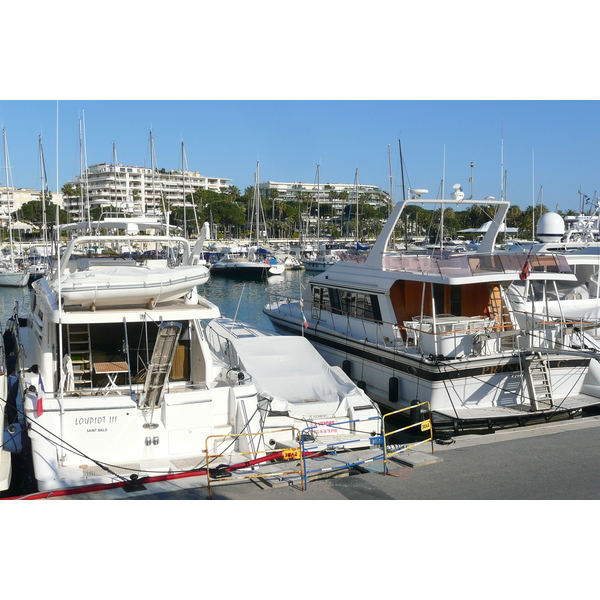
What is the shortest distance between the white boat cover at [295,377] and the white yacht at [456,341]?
1.92 metres

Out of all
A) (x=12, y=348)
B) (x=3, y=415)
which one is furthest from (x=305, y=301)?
(x=3, y=415)

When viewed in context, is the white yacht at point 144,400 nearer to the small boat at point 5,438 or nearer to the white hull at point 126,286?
the white hull at point 126,286

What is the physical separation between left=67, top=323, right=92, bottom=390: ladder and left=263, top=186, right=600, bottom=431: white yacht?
21.5 feet

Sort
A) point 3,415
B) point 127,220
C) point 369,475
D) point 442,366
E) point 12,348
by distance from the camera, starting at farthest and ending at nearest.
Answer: point 12,348 → point 442,366 → point 127,220 → point 3,415 → point 369,475

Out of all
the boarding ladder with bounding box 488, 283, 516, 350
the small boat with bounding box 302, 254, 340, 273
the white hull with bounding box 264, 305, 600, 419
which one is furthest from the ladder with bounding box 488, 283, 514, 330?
the small boat with bounding box 302, 254, 340, 273

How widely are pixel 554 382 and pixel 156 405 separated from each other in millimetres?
8530

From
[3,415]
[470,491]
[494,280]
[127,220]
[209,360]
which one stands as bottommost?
[470,491]

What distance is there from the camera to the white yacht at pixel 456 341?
42.3 ft

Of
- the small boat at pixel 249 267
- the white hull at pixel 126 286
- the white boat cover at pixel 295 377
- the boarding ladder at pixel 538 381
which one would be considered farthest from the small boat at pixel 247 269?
the white hull at pixel 126 286

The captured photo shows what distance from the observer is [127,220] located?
39.3ft

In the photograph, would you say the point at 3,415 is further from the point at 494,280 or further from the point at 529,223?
the point at 529,223

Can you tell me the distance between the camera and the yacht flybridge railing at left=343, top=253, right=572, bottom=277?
46.2ft

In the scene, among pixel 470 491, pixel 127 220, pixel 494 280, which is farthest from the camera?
pixel 494 280

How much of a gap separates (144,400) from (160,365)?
0.58m
